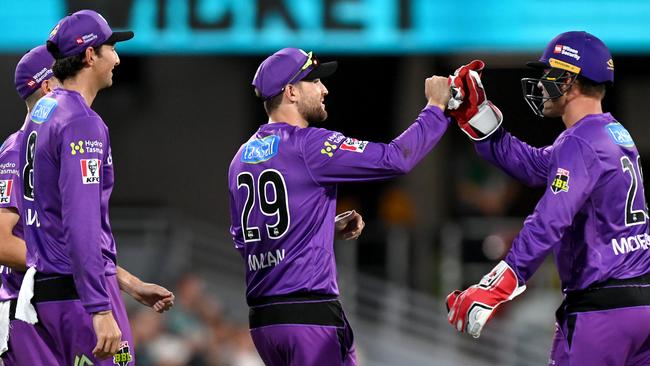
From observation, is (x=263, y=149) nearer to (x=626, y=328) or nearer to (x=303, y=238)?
(x=303, y=238)

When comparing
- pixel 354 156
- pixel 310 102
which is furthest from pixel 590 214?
pixel 310 102

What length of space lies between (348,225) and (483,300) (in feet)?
3.75

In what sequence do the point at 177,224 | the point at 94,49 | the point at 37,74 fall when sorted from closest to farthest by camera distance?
1. the point at 94,49
2. the point at 37,74
3. the point at 177,224

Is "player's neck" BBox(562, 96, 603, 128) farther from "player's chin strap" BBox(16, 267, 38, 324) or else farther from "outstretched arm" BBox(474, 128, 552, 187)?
"player's chin strap" BBox(16, 267, 38, 324)

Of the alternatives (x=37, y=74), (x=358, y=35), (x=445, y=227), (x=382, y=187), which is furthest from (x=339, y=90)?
(x=37, y=74)

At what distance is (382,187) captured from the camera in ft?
56.9

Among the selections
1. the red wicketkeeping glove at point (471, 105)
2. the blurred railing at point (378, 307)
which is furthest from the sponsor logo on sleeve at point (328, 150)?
the blurred railing at point (378, 307)

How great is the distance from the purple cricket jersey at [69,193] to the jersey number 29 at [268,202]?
73 centimetres

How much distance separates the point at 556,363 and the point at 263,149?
1825mm

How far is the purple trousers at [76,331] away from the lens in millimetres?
5727

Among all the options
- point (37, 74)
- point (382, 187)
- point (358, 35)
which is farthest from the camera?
point (382, 187)

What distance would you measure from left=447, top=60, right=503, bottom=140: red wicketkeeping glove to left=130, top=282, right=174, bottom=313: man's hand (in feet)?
5.88

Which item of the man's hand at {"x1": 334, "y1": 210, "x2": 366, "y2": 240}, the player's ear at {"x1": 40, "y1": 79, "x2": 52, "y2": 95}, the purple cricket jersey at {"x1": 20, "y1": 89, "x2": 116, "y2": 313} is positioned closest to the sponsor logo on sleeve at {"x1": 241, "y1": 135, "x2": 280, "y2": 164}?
the man's hand at {"x1": 334, "y1": 210, "x2": 366, "y2": 240}

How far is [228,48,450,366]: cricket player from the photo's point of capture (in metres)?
6.16
